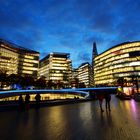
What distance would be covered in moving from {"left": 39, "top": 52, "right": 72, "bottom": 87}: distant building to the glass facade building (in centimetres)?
3102

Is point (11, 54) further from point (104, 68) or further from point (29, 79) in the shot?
point (104, 68)

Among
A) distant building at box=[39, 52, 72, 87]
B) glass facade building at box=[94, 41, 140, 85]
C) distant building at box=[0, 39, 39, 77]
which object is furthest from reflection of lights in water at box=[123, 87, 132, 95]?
distant building at box=[39, 52, 72, 87]

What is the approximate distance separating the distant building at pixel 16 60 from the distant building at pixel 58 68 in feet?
64.3

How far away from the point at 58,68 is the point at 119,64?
189ft

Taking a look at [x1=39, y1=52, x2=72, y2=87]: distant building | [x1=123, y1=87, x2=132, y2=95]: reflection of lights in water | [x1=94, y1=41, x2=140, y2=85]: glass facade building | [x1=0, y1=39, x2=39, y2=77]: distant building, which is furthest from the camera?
[x1=39, y1=52, x2=72, y2=87]: distant building

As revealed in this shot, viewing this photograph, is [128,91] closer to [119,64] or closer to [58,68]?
[119,64]

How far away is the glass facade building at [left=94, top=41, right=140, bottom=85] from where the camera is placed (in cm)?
11925

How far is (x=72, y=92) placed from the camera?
94000mm

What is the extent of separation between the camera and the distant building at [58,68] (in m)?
157

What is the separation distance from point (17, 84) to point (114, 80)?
72600 millimetres

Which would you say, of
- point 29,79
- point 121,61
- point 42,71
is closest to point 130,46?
point 121,61

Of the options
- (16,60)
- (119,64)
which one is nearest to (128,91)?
(119,64)

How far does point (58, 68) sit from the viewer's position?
159m

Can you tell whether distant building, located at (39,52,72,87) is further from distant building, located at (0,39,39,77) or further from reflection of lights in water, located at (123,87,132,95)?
reflection of lights in water, located at (123,87,132,95)
